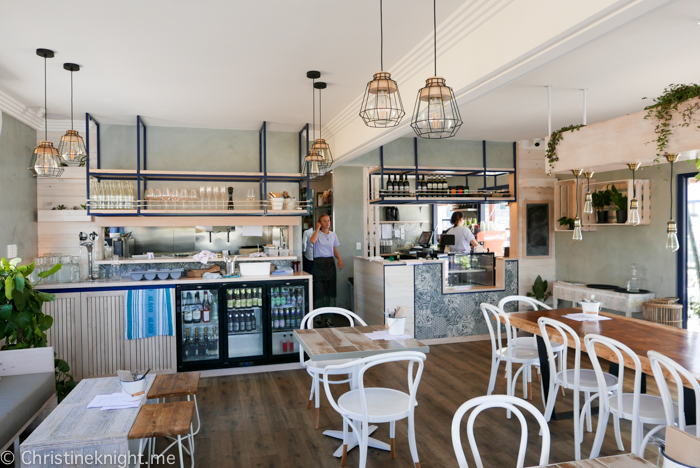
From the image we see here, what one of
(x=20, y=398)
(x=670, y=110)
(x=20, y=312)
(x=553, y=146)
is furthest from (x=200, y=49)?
(x=670, y=110)

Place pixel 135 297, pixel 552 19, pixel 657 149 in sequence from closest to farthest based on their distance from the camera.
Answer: pixel 552 19
pixel 657 149
pixel 135 297

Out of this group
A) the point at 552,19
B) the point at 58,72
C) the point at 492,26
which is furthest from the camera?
the point at 58,72

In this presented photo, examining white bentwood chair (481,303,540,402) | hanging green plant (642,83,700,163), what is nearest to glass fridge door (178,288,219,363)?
white bentwood chair (481,303,540,402)

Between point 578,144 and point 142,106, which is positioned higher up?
point 142,106

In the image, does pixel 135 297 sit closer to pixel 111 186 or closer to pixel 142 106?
pixel 111 186

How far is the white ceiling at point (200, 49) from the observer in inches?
116

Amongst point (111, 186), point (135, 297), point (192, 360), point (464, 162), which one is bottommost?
point (192, 360)

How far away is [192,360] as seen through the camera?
517 cm

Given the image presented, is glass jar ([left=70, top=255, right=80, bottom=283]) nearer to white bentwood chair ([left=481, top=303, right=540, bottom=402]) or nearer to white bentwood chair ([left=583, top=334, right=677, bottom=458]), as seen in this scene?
white bentwood chair ([left=481, top=303, right=540, bottom=402])

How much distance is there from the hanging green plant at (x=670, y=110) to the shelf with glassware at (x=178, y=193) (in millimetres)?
3450

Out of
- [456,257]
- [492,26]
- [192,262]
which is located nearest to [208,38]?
[492,26]

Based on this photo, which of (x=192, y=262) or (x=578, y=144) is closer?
(x=578, y=144)

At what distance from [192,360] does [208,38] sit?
11.2ft

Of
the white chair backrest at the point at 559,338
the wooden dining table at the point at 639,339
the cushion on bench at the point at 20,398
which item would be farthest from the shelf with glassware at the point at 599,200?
the cushion on bench at the point at 20,398
